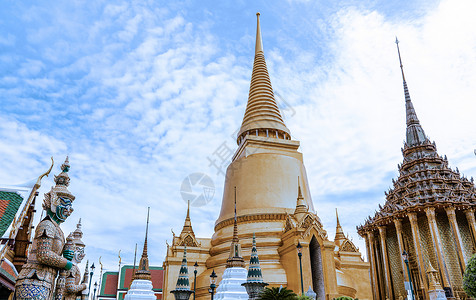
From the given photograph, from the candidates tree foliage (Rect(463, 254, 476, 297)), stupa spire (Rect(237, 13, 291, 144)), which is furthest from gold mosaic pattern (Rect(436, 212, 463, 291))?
stupa spire (Rect(237, 13, 291, 144))

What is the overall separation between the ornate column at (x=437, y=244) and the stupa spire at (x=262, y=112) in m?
11.1

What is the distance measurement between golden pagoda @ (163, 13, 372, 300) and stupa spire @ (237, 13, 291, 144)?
7 centimetres

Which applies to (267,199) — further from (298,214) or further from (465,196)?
(465,196)

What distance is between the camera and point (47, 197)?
309 inches

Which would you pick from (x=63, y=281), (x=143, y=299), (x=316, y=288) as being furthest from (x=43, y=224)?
(x=316, y=288)

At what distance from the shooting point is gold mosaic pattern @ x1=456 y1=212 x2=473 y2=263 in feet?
83.1

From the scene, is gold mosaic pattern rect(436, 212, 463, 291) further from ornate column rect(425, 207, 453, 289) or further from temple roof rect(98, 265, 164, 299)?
temple roof rect(98, 265, 164, 299)

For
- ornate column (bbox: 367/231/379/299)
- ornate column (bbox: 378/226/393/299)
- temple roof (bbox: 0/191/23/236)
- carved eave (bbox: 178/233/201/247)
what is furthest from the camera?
ornate column (bbox: 367/231/379/299)

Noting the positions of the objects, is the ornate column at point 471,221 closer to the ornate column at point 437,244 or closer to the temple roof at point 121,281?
the ornate column at point 437,244

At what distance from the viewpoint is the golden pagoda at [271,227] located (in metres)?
18.5

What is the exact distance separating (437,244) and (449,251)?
1.37 m

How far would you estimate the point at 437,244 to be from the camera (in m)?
25.0

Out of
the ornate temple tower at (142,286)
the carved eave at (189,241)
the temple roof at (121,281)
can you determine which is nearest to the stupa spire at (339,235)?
the carved eave at (189,241)

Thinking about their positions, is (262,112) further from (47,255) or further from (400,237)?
(47,255)
